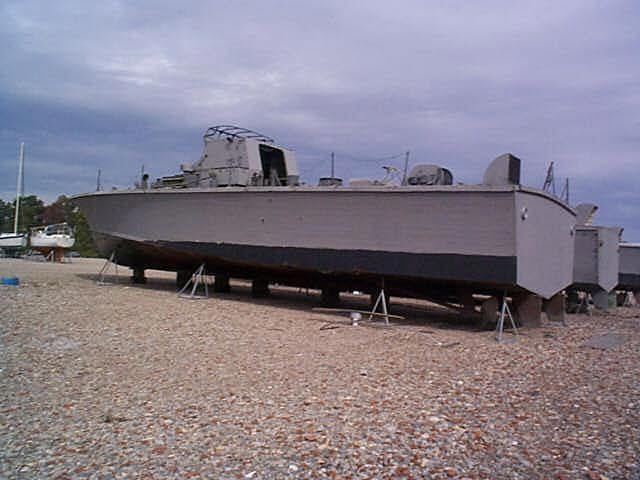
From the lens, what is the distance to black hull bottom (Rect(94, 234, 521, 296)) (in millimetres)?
8891

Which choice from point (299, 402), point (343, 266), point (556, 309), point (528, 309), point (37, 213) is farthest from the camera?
point (37, 213)

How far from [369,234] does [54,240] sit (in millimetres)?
22764

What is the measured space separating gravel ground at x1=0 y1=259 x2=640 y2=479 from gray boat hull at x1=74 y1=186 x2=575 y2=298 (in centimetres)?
123

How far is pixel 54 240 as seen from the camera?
27766 millimetres

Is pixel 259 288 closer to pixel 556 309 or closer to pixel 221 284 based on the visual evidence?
pixel 221 284

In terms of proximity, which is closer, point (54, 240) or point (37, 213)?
point (54, 240)

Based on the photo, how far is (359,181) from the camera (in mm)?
9953

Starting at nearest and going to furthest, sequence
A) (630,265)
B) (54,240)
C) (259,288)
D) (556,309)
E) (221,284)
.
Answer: (556,309), (259,288), (221,284), (630,265), (54,240)

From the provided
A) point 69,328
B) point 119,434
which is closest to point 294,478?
point 119,434

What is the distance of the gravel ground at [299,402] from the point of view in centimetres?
348

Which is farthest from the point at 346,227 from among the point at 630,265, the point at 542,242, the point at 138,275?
the point at 630,265

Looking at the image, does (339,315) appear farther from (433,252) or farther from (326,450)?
(326,450)

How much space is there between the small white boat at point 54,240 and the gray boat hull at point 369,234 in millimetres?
16596

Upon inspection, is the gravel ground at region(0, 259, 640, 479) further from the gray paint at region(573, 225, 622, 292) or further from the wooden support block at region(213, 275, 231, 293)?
the gray paint at region(573, 225, 622, 292)
